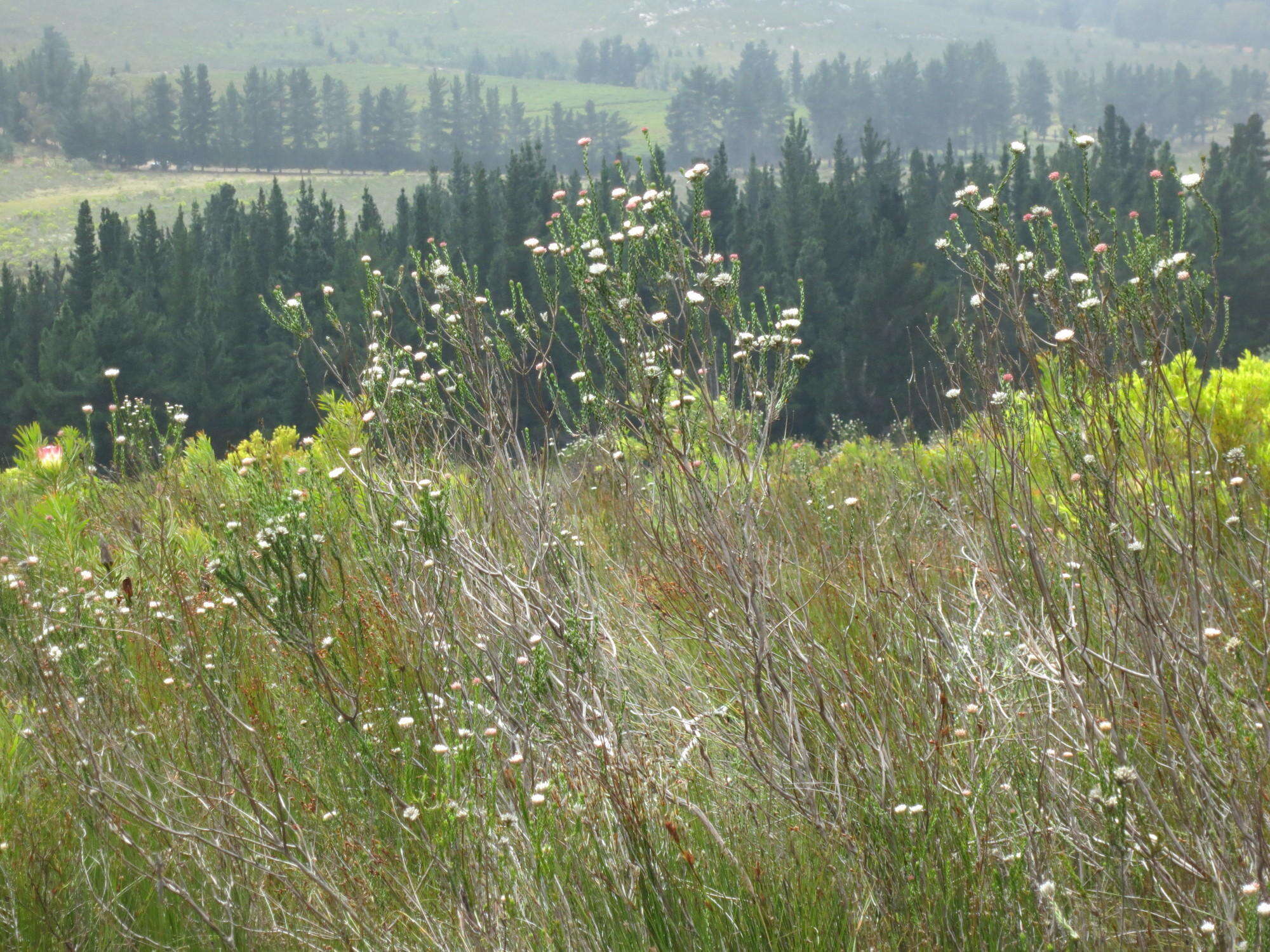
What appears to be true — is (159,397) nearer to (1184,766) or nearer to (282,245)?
(282,245)

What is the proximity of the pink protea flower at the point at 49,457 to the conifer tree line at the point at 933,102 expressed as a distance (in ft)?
446

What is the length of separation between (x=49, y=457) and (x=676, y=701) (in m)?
3.41

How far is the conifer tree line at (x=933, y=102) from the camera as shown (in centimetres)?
13825

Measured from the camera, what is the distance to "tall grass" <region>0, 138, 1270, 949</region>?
1927 mm

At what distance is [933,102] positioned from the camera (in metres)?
150

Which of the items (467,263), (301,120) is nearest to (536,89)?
(301,120)

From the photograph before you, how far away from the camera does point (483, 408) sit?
10.6 feet

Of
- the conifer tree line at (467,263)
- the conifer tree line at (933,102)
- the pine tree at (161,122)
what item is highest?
the conifer tree line at (933,102)

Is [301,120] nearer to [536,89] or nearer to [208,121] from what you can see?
[208,121]

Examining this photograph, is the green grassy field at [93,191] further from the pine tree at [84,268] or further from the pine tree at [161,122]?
the pine tree at [84,268]

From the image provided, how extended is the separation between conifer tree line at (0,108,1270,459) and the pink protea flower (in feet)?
76.7

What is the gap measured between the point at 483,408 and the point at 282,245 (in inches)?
1594

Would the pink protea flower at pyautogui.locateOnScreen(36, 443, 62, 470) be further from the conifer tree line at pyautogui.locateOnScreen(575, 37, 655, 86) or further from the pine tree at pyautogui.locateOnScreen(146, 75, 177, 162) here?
the conifer tree line at pyautogui.locateOnScreen(575, 37, 655, 86)

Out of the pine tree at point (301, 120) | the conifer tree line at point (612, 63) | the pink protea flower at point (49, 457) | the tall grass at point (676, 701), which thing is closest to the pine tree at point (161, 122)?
the pine tree at point (301, 120)
